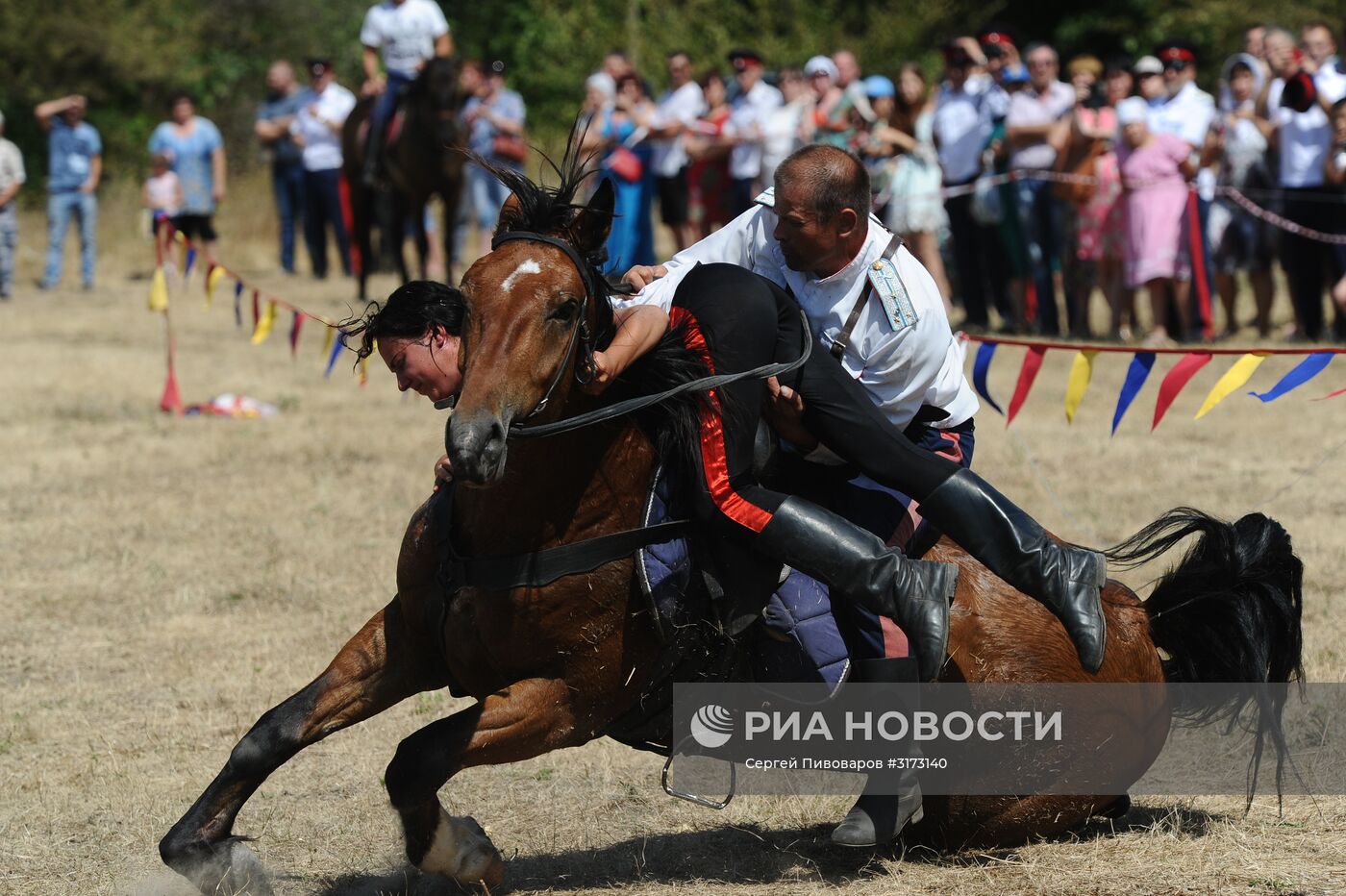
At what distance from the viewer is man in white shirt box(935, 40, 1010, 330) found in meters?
14.9

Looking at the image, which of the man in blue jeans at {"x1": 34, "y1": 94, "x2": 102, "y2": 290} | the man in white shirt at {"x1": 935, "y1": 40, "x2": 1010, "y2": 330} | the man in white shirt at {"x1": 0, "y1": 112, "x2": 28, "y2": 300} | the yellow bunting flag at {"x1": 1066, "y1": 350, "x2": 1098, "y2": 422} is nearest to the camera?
the yellow bunting flag at {"x1": 1066, "y1": 350, "x2": 1098, "y2": 422}

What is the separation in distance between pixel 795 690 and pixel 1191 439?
7.09 m

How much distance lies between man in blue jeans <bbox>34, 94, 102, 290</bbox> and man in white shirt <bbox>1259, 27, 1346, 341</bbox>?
13.6 meters

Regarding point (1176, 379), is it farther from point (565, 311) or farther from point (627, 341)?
point (565, 311)

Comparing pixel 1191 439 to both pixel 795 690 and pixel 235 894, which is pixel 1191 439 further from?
pixel 235 894

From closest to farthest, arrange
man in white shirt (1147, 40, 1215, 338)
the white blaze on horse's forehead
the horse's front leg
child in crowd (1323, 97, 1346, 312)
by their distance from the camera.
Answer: the white blaze on horse's forehead, the horse's front leg, child in crowd (1323, 97, 1346, 312), man in white shirt (1147, 40, 1215, 338)

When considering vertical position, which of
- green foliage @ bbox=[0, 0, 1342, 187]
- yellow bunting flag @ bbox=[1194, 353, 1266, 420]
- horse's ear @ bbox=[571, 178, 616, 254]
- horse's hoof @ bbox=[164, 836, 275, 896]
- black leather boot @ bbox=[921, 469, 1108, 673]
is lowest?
horse's hoof @ bbox=[164, 836, 275, 896]

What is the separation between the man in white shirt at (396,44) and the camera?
17.9m

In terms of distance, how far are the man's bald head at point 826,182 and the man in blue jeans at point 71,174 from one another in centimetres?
1761

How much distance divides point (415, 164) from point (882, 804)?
13.9m

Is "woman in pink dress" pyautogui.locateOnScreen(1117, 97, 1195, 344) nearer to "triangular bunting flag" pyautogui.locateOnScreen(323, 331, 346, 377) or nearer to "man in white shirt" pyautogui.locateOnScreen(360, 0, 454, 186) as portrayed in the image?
"triangular bunting flag" pyautogui.locateOnScreen(323, 331, 346, 377)

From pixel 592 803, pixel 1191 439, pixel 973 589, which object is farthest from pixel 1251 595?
pixel 1191 439

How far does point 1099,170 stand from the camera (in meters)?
14.2

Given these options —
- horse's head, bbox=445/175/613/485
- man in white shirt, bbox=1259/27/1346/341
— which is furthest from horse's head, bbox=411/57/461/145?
horse's head, bbox=445/175/613/485
